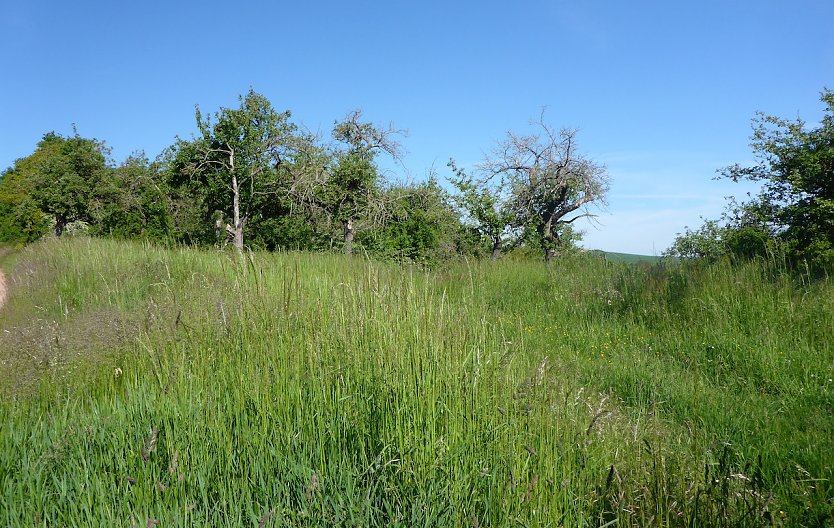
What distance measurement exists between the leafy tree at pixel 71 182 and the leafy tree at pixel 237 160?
7.07 metres

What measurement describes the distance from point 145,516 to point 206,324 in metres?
2.11

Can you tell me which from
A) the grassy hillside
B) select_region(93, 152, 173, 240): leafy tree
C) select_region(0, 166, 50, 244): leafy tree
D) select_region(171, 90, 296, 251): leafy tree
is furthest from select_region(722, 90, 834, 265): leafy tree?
select_region(0, 166, 50, 244): leafy tree

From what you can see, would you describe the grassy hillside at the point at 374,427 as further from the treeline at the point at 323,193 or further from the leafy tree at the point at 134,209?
the leafy tree at the point at 134,209

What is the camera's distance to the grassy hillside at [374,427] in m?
2.44

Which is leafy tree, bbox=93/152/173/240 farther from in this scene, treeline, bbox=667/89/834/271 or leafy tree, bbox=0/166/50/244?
treeline, bbox=667/89/834/271

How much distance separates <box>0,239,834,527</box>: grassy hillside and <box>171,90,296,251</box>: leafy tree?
1590 cm

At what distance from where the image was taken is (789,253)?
11797mm

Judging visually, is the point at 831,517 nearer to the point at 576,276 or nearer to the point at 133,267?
the point at 576,276

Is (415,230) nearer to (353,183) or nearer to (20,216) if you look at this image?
(353,183)

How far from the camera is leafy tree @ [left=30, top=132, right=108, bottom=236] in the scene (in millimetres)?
25016

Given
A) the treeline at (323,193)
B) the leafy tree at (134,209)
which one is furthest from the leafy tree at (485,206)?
the leafy tree at (134,209)

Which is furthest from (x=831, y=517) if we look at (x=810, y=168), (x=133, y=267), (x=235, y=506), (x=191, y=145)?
(x=191, y=145)

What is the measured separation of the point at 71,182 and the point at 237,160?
32.9ft

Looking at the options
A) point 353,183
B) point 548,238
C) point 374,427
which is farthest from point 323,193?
point 374,427
